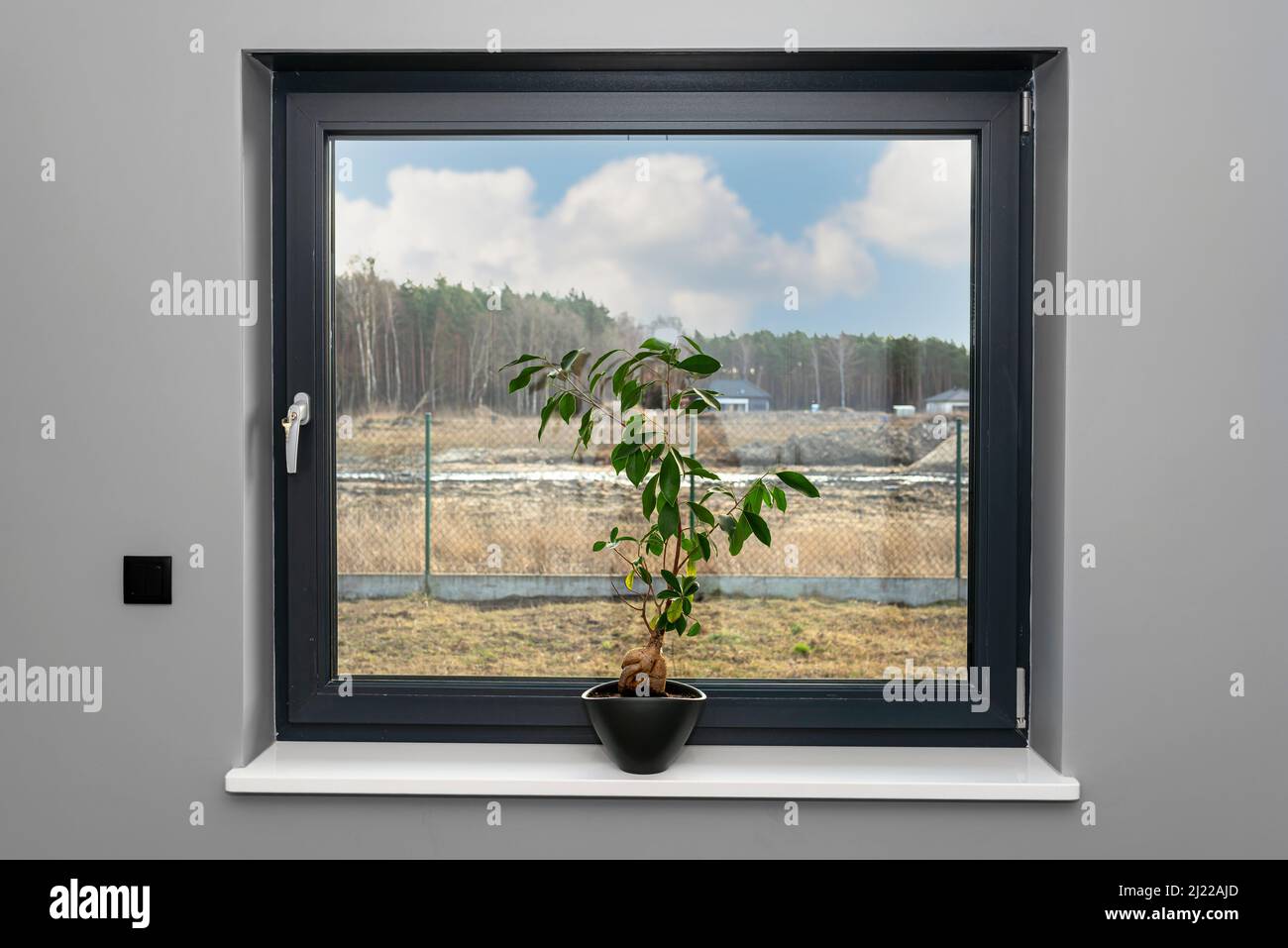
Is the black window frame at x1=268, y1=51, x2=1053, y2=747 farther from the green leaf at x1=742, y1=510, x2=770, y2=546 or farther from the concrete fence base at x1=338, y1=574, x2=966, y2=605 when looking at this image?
the green leaf at x1=742, y1=510, x2=770, y2=546

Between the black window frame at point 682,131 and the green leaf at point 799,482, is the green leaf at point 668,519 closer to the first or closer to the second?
the green leaf at point 799,482

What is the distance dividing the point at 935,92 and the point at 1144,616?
35.3 inches

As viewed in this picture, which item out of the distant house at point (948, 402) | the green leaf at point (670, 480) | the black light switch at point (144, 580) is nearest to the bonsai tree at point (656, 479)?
the green leaf at point (670, 480)

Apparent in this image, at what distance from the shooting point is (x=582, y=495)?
149cm

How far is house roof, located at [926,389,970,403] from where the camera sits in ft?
4.82

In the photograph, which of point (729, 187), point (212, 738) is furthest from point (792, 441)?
point (212, 738)

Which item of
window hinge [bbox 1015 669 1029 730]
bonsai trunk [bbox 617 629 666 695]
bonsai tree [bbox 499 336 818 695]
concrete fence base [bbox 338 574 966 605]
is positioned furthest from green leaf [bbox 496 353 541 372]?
window hinge [bbox 1015 669 1029 730]

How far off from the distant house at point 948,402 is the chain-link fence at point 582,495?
36 mm

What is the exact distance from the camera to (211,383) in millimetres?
1330

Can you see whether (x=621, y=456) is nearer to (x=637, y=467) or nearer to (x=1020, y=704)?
(x=637, y=467)

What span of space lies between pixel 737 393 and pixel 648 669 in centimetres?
49

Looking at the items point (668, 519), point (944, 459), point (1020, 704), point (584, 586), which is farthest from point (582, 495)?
point (1020, 704)
